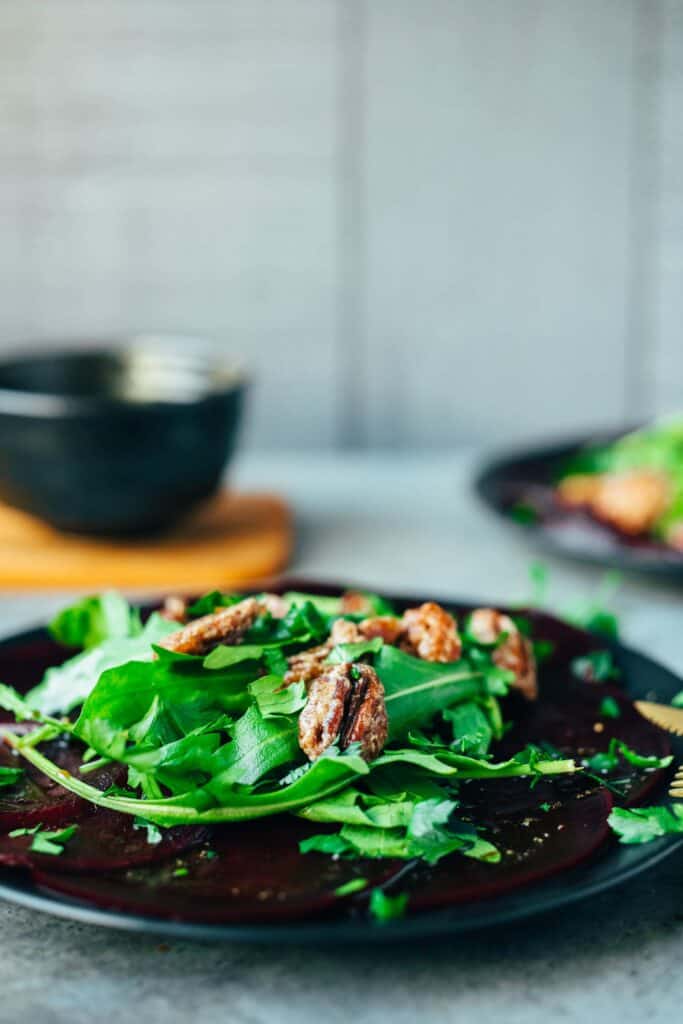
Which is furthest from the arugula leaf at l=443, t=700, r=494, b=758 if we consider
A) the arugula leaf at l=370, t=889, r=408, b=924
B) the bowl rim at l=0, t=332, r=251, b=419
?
the bowl rim at l=0, t=332, r=251, b=419

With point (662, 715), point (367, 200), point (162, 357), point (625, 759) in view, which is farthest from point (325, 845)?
point (367, 200)

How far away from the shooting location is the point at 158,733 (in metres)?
1.02

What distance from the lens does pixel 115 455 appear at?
1907 mm

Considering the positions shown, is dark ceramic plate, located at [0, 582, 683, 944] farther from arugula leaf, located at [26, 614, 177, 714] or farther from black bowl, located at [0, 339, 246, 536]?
black bowl, located at [0, 339, 246, 536]

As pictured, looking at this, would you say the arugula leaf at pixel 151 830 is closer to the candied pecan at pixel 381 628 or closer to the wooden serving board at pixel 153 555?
the candied pecan at pixel 381 628

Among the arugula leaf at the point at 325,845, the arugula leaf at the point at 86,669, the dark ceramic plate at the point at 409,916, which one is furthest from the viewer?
the arugula leaf at the point at 86,669

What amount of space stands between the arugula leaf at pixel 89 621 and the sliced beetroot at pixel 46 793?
177 mm

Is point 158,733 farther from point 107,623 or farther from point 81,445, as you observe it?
point 81,445

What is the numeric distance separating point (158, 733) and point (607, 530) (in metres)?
1.11

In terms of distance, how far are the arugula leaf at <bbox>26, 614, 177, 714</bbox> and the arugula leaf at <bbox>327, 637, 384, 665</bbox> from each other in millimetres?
163

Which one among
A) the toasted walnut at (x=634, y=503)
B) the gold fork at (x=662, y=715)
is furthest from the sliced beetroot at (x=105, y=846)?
the toasted walnut at (x=634, y=503)

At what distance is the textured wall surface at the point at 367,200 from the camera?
3199 mm

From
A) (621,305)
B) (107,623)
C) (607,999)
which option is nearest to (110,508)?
(107,623)

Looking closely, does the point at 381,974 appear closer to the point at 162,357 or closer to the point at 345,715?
the point at 345,715
